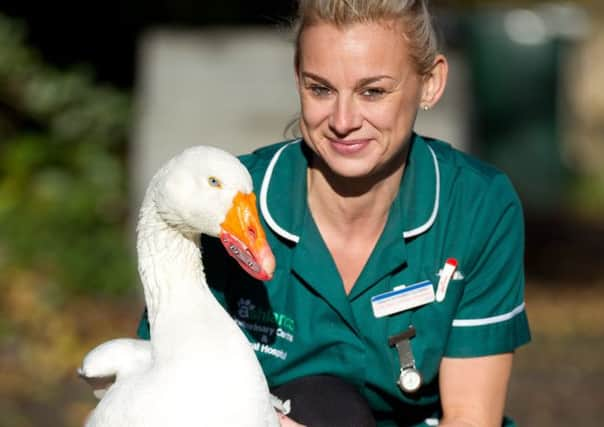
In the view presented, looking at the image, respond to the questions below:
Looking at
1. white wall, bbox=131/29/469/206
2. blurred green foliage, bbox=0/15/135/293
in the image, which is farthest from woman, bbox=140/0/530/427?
blurred green foliage, bbox=0/15/135/293

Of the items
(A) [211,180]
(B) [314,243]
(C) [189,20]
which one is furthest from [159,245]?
(C) [189,20]

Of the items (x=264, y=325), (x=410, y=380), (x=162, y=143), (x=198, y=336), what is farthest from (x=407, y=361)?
(x=162, y=143)

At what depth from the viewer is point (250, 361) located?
266cm

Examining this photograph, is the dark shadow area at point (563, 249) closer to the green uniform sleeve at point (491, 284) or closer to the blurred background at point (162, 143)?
the blurred background at point (162, 143)

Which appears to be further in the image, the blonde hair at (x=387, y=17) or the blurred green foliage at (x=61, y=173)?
the blurred green foliage at (x=61, y=173)

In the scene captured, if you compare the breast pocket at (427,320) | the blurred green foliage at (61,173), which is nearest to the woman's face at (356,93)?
the breast pocket at (427,320)

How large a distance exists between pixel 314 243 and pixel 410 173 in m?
Answer: 0.40

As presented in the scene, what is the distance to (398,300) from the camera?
122 inches

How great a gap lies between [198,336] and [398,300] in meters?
0.71

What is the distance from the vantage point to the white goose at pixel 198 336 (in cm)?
256

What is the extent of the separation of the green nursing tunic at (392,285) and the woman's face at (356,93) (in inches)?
9.3

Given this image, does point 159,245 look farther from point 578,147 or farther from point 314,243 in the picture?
point 578,147

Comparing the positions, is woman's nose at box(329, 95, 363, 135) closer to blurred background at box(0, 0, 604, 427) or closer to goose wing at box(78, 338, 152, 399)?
goose wing at box(78, 338, 152, 399)

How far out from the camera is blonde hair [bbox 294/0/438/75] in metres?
2.89
